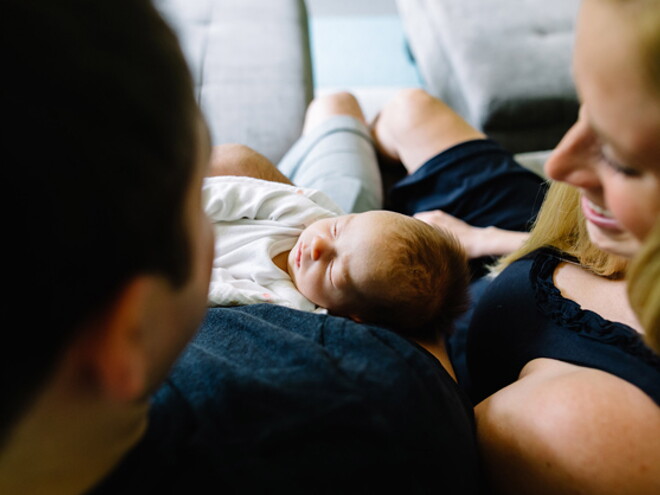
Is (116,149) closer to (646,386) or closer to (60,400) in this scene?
(60,400)

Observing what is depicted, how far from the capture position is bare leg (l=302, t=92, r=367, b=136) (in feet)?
5.03

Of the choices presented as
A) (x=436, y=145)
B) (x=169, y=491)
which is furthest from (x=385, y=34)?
(x=169, y=491)

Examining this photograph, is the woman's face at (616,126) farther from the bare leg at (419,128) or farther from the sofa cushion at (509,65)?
the sofa cushion at (509,65)

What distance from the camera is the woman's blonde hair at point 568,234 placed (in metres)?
0.87

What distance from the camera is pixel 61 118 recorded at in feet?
1.05

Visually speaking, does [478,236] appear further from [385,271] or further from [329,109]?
[329,109]

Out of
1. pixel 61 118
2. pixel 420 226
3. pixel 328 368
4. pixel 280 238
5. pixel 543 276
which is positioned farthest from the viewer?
pixel 280 238

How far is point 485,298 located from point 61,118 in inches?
33.5

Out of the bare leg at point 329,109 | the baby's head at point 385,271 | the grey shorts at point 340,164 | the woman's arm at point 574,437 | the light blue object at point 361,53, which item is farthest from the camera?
the light blue object at point 361,53

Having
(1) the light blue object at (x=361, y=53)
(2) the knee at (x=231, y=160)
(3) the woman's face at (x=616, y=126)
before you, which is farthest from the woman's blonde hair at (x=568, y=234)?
(1) the light blue object at (x=361, y=53)

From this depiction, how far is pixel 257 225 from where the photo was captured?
1.12 meters

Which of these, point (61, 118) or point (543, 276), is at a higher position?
point (61, 118)

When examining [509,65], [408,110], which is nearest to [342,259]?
[408,110]

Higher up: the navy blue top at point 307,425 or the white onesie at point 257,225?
the navy blue top at point 307,425
